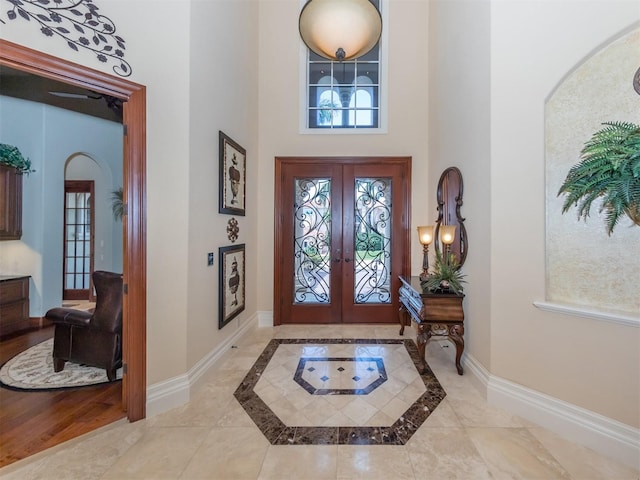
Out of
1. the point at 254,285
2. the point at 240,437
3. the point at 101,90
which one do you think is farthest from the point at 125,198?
the point at 254,285

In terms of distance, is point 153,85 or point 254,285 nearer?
point 153,85

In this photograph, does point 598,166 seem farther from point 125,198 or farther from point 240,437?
point 125,198

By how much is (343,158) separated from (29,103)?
4.55 m

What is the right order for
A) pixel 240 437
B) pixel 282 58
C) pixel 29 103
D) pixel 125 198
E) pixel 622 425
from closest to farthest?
1. pixel 622 425
2. pixel 240 437
3. pixel 125 198
4. pixel 29 103
5. pixel 282 58

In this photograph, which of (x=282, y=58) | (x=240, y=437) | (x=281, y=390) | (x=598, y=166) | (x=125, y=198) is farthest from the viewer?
(x=282, y=58)

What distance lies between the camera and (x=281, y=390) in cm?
241

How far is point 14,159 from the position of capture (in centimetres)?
368

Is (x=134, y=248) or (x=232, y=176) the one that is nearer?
(x=134, y=248)

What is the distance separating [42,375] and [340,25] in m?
4.01

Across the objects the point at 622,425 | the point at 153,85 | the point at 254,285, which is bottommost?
the point at 622,425

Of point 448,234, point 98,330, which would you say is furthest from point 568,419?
point 98,330

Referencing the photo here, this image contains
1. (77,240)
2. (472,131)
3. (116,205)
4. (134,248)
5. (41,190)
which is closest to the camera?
(134,248)

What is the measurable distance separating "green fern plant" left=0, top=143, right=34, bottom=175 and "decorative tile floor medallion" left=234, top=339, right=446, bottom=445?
14.1 feet

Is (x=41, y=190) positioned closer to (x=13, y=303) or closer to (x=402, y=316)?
(x=13, y=303)
